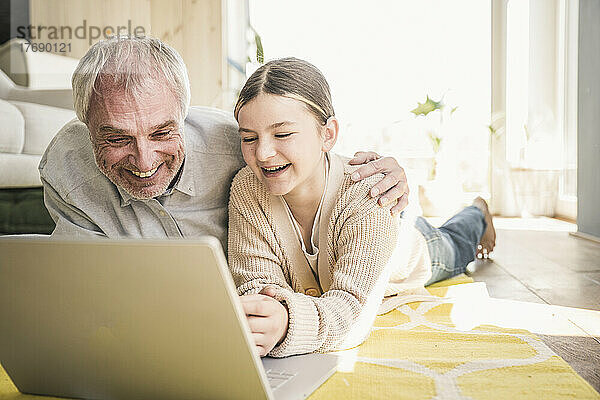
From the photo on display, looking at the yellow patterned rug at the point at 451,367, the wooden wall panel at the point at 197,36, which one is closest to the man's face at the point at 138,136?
the yellow patterned rug at the point at 451,367

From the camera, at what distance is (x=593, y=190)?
2.80 metres

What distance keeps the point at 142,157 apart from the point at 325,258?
0.41 metres

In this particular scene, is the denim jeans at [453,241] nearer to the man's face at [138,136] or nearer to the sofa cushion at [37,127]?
the man's face at [138,136]

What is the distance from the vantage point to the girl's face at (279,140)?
1105 mm

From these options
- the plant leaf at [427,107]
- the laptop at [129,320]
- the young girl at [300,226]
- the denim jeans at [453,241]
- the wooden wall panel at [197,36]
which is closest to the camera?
the laptop at [129,320]

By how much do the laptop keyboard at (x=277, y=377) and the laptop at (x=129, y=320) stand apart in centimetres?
1

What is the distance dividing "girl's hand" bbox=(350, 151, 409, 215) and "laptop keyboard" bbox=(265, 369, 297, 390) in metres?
0.40

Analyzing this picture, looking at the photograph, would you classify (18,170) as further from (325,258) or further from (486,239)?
(486,239)

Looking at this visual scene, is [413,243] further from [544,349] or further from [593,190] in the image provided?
[593,190]

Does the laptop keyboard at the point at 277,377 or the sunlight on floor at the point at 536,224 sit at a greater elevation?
the laptop keyboard at the point at 277,377

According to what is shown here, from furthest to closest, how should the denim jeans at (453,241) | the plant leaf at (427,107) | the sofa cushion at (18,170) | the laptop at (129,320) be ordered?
the plant leaf at (427,107) → the sofa cushion at (18,170) → the denim jeans at (453,241) → the laptop at (129,320)

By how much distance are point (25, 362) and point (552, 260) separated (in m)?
1.87

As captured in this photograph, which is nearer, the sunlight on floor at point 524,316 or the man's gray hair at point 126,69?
the man's gray hair at point 126,69

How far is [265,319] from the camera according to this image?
3.03 feet
